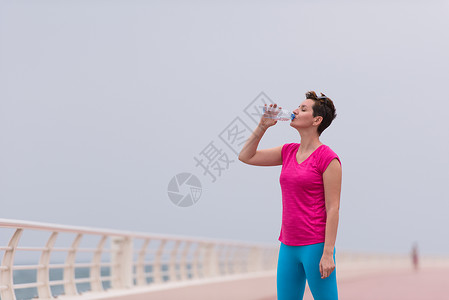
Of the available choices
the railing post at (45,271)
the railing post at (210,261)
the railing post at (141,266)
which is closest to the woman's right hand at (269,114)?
the railing post at (45,271)

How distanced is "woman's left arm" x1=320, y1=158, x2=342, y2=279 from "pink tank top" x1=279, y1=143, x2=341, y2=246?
6 centimetres

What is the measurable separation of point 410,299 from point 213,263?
3931 mm

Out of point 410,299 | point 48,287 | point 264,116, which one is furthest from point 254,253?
point 264,116

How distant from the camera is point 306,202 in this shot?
181 inches

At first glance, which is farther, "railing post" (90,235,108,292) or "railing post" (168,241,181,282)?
"railing post" (168,241,181,282)

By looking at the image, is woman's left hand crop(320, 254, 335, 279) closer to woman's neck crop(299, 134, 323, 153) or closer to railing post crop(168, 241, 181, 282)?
woman's neck crop(299, 134, 323, 153)

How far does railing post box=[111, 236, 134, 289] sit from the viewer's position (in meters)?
10.2

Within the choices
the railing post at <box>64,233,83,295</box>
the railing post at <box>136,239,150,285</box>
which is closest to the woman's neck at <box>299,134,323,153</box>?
the railing post at <box>64,233,83,295</box>

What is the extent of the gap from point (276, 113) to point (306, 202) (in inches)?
24.2

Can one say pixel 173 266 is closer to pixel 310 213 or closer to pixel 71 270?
pixel 71 270

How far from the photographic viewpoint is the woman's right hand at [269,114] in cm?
477

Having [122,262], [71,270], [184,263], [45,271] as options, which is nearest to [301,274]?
[45,271]

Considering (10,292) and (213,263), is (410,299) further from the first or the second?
(10,292)

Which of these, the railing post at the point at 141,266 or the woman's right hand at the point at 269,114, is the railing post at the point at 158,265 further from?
the woman's right hand at the point at 269,114
